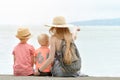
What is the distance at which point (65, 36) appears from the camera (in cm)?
514

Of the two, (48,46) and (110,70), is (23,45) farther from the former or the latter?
(110,70)

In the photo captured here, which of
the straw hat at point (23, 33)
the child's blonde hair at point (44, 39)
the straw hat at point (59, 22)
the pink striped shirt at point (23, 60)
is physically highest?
the straw hat at point (59, 22)

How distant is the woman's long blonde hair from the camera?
5051 mm

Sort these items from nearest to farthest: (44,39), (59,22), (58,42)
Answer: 1. (58,42)
2. (59,22)
3. (44,39)

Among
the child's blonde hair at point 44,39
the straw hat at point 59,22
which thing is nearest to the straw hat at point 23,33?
the child's blonde hair at point 44,39

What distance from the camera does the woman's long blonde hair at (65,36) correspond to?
199 inches

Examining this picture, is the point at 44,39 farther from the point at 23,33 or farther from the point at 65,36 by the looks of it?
the point at 65,36

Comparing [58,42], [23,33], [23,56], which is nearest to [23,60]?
[23,56]

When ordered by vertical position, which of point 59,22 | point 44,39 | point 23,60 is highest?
point 59,22

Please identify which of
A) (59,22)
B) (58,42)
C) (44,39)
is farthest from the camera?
(44,39)

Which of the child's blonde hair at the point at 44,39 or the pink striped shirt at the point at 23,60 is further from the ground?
the child's blonde hair at the point at 44,39

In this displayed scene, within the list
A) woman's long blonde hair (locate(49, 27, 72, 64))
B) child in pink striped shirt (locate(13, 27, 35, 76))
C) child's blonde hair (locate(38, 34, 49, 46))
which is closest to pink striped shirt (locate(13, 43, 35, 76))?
child in pink striped shirt (locate(13, 27, 35, 76))

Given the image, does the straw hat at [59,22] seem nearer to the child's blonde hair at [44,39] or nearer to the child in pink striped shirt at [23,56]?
the child's blonde hair at [44,39]

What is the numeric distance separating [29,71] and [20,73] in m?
0.10
